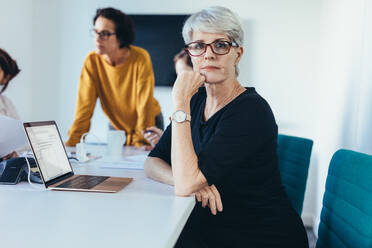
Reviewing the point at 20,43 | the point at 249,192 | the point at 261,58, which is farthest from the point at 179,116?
the point at 20,43

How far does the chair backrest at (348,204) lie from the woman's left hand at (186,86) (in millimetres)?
545

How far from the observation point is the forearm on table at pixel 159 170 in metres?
1.25

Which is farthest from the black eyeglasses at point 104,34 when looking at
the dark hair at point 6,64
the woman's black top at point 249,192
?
the woman's black top at point 249,192

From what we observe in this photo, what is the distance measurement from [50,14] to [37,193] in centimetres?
349

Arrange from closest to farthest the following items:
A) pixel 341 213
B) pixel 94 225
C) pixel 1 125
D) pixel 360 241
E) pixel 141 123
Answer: pixel 94 225 → pixel 360 241 → pixel 341 213 → pixel 1 125 → pixel 141 123

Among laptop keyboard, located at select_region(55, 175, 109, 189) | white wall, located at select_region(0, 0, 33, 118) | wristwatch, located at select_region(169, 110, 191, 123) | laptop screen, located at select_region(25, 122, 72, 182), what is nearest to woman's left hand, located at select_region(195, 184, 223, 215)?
wristwatch, located at select_region(169, 110, 191, 123)

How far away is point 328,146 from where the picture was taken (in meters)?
2.55

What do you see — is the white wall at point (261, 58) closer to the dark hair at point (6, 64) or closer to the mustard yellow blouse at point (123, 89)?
the mustard yellow blouse at point (123, 89)

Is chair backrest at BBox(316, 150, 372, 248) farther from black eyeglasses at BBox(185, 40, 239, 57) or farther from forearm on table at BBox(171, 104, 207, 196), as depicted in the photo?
black eyeglasses at BBox(185, 40, 239, 57)

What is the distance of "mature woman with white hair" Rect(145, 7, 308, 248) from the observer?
1.10 metres

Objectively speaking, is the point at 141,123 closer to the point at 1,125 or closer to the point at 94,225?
the point at 1,125

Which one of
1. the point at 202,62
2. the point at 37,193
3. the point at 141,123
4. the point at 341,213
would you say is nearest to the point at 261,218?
the point at 341,213

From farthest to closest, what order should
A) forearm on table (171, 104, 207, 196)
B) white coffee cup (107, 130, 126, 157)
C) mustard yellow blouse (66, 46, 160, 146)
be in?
mustard yellow blouse (66, 46, 160, 146) < white coffee cup (107, 130, 126, 157) < forearm on table (171, 104, 207, 196)

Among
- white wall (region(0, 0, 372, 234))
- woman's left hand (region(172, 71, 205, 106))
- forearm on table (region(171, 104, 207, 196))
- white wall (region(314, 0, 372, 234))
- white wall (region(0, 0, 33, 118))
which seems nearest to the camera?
forearm on table (region(171, 104, 207, 196))
